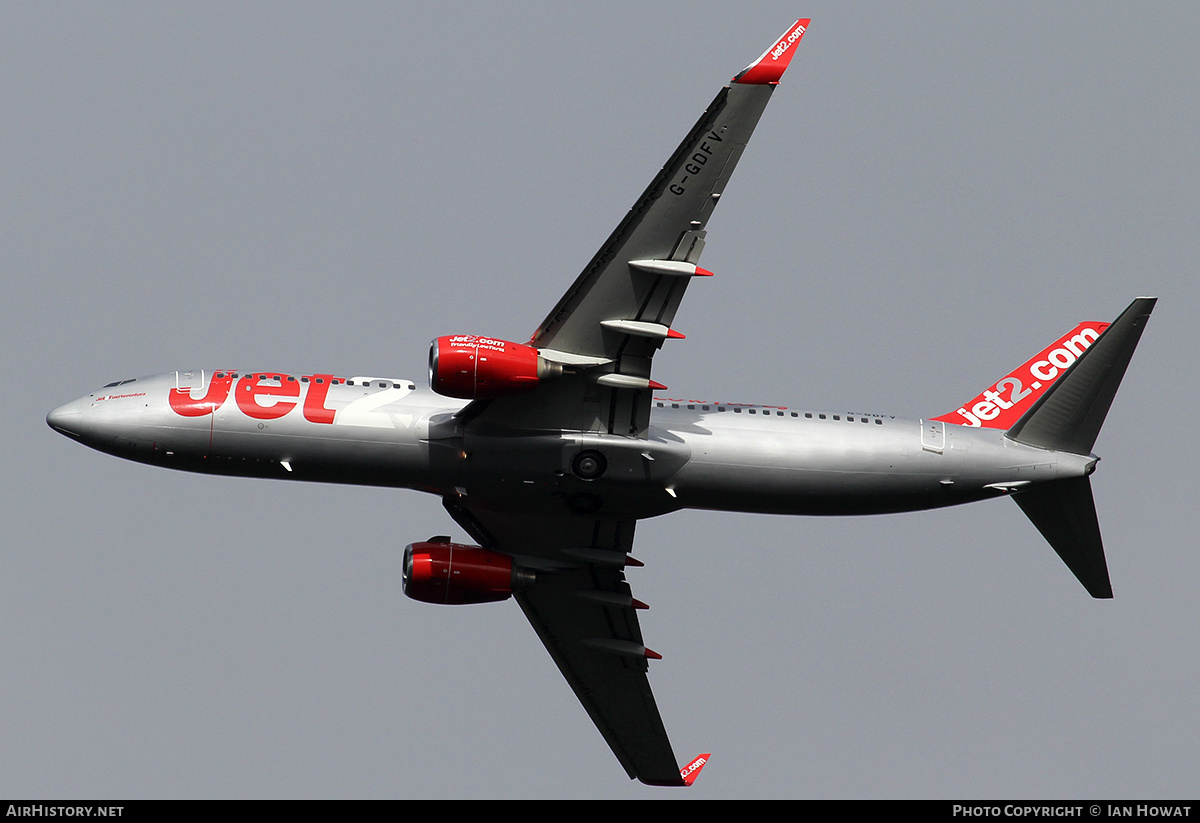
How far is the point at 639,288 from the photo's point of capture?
45031 mm

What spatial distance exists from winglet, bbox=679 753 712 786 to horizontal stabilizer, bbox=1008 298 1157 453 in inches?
720

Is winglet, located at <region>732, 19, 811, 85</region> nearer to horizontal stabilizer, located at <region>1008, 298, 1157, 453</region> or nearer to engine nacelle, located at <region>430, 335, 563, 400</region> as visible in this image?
engine nacelle, located at <region>430, 335, 563, 400</region>

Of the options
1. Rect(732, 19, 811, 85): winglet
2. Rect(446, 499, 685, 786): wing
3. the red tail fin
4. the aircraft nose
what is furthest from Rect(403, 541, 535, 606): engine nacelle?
Rect(732, 19, 811, 85): winglet

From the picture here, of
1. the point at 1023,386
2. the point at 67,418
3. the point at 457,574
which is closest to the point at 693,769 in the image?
the point at 457,574

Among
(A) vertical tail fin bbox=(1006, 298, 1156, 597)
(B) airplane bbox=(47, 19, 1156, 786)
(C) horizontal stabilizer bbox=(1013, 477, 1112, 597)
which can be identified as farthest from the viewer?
(C) horizontal stabilizer bbox=(1013, 477, 1112, 597)

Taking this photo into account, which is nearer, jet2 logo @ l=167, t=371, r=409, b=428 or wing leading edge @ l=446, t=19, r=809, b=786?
wing leading edge @ l=446, t=19, r=809, b=786

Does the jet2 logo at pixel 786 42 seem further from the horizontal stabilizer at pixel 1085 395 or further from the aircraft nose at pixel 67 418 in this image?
the aircraft nose at pixel 67 418

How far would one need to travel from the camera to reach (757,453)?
4747cm

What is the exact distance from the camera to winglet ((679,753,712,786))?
56.7 meters

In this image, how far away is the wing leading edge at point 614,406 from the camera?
43.0 m

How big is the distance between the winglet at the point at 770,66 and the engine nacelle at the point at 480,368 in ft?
35.6

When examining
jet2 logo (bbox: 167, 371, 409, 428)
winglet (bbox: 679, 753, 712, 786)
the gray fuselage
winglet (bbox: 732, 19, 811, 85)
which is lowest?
winglet (bbox: 679, 753, 712, 786)

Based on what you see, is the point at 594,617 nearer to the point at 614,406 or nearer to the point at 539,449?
the point at 539,449
